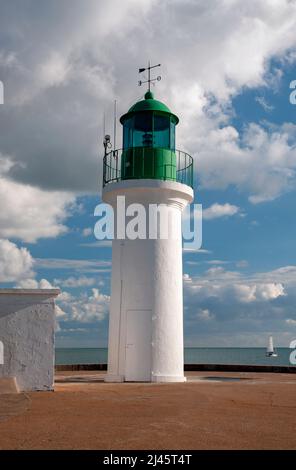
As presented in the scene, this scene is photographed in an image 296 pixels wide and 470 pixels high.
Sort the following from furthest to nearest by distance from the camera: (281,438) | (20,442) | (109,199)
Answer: (109,199), (281,438), (20,442)

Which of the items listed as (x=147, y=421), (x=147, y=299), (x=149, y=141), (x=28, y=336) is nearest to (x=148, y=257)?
(x=147, y=299)

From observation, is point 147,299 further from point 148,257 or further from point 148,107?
point 148,107

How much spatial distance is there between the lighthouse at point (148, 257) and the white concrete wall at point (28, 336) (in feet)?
17.1

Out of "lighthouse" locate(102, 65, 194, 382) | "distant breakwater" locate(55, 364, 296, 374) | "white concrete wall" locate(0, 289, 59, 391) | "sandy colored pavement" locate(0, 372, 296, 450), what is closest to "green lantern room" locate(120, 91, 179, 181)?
"lighthouse" locate(102, 65, 194, 382)

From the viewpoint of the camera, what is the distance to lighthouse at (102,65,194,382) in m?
18.3

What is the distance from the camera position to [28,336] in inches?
530

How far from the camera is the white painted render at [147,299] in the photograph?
18.3 m

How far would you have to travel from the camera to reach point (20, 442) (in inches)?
281

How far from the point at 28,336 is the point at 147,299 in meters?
5.73

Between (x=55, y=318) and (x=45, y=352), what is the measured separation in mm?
815
